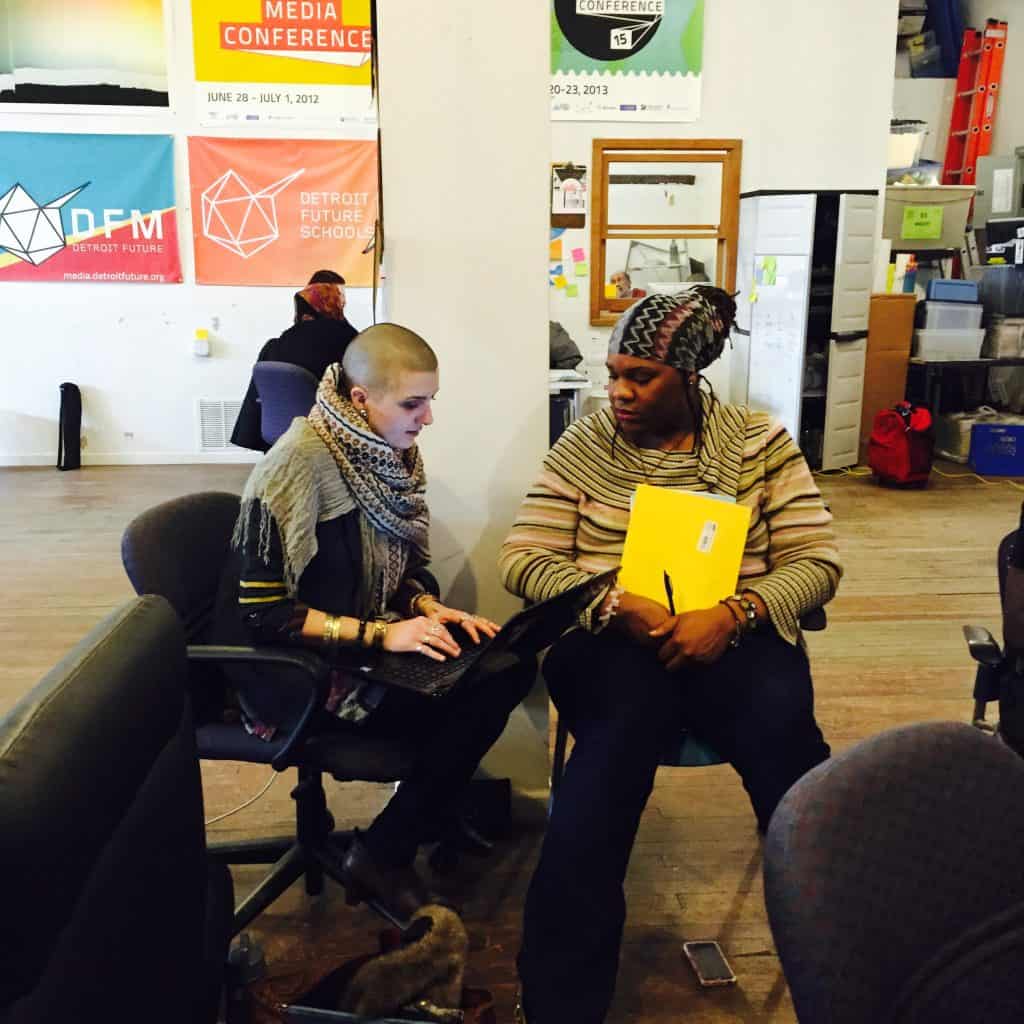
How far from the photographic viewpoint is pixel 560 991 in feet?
4.88

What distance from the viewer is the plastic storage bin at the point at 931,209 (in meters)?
6.57

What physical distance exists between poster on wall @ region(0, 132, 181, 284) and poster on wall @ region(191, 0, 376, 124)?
1.55 feet

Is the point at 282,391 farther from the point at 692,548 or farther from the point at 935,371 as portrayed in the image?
the point at 935,371

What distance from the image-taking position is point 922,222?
666 centimetres

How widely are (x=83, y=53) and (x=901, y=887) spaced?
6386mm

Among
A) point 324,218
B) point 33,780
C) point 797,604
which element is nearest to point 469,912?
point 797,604

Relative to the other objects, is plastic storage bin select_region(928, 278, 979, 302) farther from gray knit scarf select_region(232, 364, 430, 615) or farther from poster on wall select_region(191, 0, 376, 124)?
gray knit scarf select_region(232, 364, 430, 615)

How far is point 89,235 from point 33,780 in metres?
6.00

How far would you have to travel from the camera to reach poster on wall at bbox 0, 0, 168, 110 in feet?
18.6

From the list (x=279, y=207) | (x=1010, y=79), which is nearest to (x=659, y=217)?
(x=279, y=207)

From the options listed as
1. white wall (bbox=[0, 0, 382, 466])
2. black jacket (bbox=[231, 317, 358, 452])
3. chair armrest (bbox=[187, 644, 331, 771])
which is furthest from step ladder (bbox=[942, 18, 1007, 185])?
chair armrest (bbox=[187, 644, 331, 771])

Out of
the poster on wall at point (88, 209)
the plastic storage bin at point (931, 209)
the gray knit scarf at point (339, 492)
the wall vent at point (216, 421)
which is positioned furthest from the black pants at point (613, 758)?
the plastic storage bin at point (931, 209)

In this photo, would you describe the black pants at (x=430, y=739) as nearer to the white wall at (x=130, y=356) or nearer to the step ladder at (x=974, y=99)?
the white wall at (x=130, y=356)

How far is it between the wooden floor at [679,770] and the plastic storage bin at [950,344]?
33.9 inches
